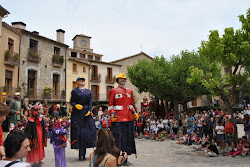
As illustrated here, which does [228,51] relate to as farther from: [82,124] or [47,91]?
[47,91]

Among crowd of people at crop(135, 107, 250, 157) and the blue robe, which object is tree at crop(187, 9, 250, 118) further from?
the blue robe

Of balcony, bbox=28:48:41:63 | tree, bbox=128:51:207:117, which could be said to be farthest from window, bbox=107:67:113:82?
tree, bbox=128:51:207:117

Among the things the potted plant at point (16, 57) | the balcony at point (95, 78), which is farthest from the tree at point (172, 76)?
the balcony at point (95, 78)

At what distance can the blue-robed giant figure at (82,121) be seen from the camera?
6.88 meters

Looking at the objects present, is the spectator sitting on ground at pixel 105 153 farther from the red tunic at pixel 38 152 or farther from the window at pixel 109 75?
the window at pixel 109 75

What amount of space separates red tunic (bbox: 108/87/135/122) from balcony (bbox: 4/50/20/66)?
52.9 ft

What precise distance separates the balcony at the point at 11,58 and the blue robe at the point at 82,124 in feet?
49.9

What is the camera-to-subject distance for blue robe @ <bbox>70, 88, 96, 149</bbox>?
6879mm

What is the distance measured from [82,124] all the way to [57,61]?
20.4 m

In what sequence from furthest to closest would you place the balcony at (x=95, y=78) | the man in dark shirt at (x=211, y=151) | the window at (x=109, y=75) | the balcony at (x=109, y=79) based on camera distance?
the window at (x=109, y=75), the balcony at (x=109, y=79), the balcony at (x=95, y=78), the man in dark shirt at (x=211, y=151)

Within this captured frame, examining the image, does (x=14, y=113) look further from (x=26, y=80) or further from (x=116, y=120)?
(x=26, y=80)

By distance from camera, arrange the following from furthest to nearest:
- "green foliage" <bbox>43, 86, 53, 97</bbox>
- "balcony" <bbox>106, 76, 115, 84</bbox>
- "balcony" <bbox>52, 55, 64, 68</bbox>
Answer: "balcony" <bbox>106, 76, 115, 84</bbox>, "balcony" <bbox>52, 55, 64, 68</bbox>, "green foliage" <bbox>43, 86, 53, 97</bbox>

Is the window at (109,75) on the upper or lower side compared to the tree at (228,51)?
upper

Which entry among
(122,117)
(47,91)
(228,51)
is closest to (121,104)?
(122,117)
